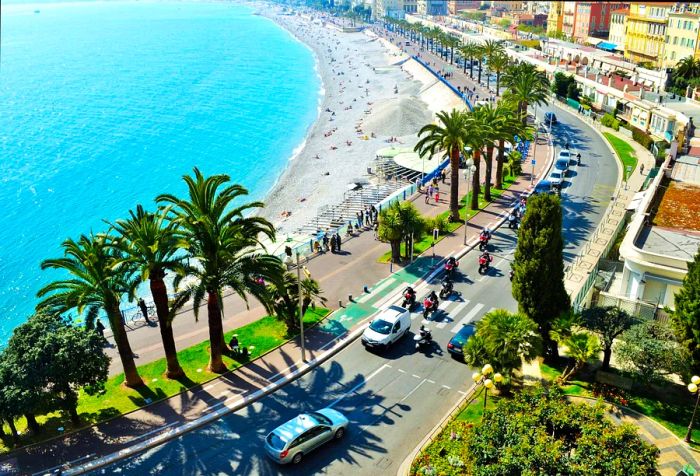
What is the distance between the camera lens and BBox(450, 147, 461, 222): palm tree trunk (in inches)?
1773

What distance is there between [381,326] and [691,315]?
13.8m

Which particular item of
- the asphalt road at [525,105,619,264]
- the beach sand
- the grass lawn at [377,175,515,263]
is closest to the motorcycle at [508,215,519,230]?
the grass lawn at [377,175,515,263]

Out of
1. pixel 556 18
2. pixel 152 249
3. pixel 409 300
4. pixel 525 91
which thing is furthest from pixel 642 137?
pixel 556 18

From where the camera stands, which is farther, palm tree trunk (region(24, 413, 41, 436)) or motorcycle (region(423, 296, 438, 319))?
motorcycle (region(423, 296, 438, 319))

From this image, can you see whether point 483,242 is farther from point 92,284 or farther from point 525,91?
point 525,91

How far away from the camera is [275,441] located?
841 inches

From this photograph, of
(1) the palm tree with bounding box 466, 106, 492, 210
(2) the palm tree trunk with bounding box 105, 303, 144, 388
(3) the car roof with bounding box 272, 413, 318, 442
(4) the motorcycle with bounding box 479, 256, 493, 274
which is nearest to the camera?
(3) the car roof with bounding box 272, 413, 318, 442

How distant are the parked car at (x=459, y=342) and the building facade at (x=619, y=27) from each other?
122 metres

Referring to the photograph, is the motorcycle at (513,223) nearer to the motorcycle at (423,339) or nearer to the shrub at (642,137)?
the motorcycle at (423,339)

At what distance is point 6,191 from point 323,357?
66.2m

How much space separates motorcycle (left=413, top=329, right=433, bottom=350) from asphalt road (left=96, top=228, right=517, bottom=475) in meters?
0.35

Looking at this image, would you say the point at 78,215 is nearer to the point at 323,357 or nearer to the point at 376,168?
the point at 376,168

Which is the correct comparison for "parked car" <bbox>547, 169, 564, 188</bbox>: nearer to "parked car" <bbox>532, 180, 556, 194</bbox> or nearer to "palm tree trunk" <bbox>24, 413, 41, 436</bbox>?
"parked car" <bbox>532, 180, 556, 194</bbox>

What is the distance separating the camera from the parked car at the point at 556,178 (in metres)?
52.2
